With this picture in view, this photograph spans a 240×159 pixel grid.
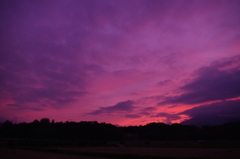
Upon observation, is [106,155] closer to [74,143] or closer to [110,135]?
[74,143]

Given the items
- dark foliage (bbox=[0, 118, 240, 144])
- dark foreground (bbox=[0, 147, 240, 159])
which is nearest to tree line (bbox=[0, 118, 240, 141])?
dark foliage (bbox=[0, 118, 240, 144])

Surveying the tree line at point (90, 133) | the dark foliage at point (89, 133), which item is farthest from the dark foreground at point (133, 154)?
the tree line at point (90, 133)

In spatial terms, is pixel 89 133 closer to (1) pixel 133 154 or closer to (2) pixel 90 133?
(2) pixel 90 133

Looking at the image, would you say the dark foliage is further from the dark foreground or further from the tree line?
the dark foreground

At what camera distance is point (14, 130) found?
75.2 meters

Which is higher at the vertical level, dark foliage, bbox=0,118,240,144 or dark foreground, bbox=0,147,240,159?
dark foliage, bbox=0,118,240,144

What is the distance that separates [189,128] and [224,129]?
838 inches

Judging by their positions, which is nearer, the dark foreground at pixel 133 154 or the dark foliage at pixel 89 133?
the dark foreground at pixel 133 154

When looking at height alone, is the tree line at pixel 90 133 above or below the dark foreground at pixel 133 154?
above

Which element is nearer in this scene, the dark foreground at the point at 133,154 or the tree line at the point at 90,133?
Answer: the dark foreground at the point at 133,154

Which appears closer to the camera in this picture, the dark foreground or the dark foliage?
the dark foreground

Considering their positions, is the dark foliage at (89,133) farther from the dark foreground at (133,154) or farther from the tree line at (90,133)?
the dark foreground at (133,154)

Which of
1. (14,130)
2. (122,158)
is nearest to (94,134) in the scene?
(14,130)

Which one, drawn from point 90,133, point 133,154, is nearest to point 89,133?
point 90,133
